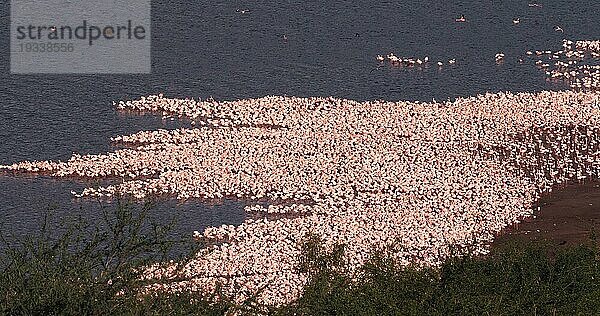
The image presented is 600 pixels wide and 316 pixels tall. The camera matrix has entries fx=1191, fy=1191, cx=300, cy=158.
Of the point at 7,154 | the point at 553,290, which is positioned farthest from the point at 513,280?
the point at 7,154

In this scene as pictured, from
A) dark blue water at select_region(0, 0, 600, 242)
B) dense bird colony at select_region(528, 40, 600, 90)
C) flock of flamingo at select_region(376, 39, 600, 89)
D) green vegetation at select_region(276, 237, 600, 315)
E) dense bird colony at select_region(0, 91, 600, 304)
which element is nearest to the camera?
green vegetation at select_region(276, 237, 600, 315)

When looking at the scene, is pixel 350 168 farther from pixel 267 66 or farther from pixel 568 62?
pixel 568 62

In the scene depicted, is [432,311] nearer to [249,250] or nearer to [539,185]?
[249,250]

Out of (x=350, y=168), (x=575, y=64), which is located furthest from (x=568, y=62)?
(x=350, y=168)

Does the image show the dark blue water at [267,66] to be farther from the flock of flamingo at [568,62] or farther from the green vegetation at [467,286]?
the green vegetation at [467,286]

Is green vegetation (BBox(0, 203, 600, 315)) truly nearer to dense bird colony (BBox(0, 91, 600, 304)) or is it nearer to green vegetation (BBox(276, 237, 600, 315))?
green vegetation (BBox(276, 237, 600, 315))

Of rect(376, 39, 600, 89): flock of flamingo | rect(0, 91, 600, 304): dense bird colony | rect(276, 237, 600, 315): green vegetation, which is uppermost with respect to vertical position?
rect(376, 39, 600, 89): flock of flamingo

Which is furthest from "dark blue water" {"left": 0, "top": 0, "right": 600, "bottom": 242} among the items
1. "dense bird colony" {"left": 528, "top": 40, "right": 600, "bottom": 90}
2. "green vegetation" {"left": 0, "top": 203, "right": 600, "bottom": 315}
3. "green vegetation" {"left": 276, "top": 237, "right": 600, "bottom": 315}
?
"green vegetation" {"left": 0, "top": 203, "right": 600, "bottom": 315}

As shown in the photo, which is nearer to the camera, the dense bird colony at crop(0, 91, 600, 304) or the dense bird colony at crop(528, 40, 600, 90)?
the dense bird colony at crop(0, 91, 600, 304)
